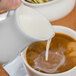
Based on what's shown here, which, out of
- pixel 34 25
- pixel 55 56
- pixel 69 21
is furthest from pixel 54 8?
pixel 34 25

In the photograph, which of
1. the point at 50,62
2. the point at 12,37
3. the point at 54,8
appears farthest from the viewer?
the point at 54,8

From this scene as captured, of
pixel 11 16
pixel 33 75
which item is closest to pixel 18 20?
pixel 11 16

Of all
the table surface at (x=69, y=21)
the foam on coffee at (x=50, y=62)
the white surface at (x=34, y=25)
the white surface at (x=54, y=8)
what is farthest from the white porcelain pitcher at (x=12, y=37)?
the table surface at (x=69, y=21)

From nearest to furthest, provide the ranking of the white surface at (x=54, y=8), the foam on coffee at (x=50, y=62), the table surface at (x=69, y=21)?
1. the foam on coffee at (x=50, y=62)
2. the white surface at (x=54, y=8)
3. the table surface at (x=69, y=21)

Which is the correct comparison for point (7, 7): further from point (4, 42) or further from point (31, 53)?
point (31, 53)

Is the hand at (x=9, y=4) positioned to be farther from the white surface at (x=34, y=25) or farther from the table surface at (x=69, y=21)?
the table surface at (x=69, y=21)

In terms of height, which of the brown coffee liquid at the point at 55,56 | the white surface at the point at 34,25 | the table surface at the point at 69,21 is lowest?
the table surface at the point at 69,21

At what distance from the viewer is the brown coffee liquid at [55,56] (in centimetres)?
65

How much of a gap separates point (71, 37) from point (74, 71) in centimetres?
16

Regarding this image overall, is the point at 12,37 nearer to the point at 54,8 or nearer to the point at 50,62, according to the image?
the point at 50,62

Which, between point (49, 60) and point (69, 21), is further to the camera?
point (69, 21)

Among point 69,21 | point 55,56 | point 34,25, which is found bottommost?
point 69,21

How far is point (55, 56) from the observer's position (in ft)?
2.23

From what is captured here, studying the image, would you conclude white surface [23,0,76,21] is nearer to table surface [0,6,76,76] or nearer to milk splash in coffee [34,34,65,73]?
table surface [0,6,76,76]
